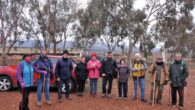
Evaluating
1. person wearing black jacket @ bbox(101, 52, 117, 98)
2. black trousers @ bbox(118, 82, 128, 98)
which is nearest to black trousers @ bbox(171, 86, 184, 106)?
black trousers @ bbox(118, 82, 128, 98)

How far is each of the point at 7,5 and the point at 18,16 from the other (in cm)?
144

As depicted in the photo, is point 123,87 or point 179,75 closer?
point 179,75

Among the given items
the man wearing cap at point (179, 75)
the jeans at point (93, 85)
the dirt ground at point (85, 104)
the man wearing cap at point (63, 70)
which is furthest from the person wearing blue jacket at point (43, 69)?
the man wearing cap at point (179, 75)

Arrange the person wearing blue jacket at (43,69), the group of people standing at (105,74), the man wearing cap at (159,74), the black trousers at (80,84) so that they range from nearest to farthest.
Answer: the group of people standing at (105,74) < the person wearing blue jacket at (43,69) < the man wearing cap at (159,74) < the black trousers at (80,84)

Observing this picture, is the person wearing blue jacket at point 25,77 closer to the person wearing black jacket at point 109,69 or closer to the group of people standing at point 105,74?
the group of people standing at point 105,74

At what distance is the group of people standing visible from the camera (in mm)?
11375

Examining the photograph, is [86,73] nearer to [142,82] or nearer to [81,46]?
[142,82]

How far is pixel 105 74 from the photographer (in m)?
13.5

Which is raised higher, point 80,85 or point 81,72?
point 81,72

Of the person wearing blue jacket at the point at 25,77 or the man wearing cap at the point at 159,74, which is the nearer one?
the person wearing blue jacket at the point at 25,77

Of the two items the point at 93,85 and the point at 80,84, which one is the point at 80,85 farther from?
the point at 93,85

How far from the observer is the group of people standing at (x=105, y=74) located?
1138 centimetres

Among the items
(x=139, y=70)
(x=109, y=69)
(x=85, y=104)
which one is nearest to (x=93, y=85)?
(x=109, y=69)

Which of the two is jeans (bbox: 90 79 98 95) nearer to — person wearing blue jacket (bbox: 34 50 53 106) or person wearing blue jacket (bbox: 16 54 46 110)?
person wearing blue jacket (bbox: 34 50 53 106)
